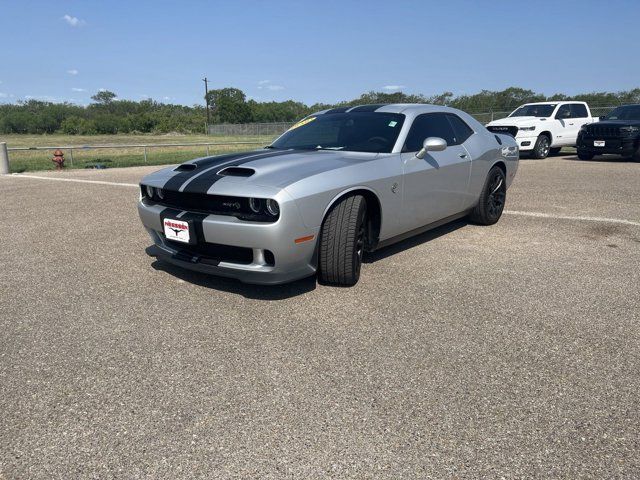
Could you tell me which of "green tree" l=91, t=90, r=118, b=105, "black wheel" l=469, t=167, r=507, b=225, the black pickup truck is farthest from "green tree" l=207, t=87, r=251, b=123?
"black wheel" l=469, t=167, r=507, b=225

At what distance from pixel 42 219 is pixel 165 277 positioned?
371cm

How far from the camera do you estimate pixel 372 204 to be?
3.96m

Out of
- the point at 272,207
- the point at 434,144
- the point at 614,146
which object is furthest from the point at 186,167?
the point at 614,146

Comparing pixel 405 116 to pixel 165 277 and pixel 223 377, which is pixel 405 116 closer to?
pixel 165 277

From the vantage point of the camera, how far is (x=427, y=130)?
466 cm

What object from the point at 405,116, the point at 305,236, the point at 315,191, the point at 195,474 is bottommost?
the point at 195,474

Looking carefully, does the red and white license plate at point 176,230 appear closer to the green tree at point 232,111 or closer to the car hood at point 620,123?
the car hood at point 620,123

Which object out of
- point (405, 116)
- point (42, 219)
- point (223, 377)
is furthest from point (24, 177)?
point (223, 377)

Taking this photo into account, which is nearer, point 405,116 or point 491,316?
point 491,316

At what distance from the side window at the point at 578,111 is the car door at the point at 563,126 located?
182 millimetres

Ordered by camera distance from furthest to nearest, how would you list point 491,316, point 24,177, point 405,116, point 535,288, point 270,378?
point 24,177 < point 405,116 < point 535,288 < point 491,316 < point 270,378

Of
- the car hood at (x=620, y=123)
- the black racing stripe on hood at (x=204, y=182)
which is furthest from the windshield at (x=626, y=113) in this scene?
the black racing stripe on hood at (x=204, y=182)

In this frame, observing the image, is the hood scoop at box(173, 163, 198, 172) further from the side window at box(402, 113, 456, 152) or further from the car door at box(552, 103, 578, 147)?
the car door at box(552, 103, 578, 147)

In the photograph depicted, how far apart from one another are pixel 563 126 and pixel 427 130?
11901mm
